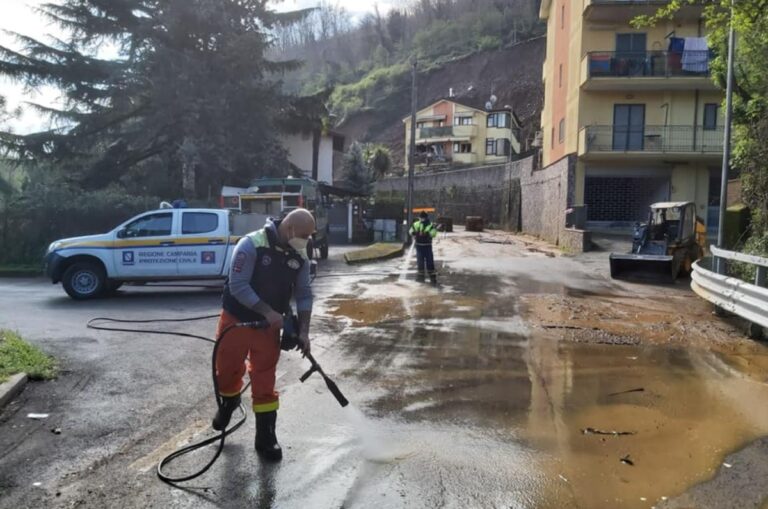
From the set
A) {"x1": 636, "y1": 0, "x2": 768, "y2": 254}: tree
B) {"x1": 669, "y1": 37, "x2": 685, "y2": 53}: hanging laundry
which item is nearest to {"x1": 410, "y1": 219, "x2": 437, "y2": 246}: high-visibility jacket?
{"x1": 636, "y1": 0, "x2": 768, "y2": 254}: tree

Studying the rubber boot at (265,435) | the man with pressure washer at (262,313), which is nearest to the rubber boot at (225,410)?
the man with pressure washer at (262,313)

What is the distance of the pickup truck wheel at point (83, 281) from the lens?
12.7 metres

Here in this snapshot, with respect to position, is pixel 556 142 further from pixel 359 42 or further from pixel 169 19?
pixel 359 42

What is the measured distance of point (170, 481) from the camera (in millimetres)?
4051

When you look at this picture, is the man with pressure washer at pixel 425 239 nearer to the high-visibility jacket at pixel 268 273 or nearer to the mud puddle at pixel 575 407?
the mud puddle at pixel 575 407

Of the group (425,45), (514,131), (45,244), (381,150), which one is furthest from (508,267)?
(425,45)

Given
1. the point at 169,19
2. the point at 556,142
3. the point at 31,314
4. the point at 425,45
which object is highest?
the point at 425,45

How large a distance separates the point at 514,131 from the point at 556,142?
1617 inches

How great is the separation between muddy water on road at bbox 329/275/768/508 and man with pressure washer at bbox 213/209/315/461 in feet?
2.84

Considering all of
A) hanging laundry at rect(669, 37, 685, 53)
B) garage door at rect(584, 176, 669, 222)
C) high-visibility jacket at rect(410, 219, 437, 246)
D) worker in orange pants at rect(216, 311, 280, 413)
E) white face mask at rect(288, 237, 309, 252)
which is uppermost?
hanging laundry at rect(669, 37, 685, 53)

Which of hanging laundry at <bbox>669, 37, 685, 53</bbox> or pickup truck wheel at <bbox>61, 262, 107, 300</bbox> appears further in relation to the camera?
hanging laundry at <bbox>669, 37, 685, 53</bbox>

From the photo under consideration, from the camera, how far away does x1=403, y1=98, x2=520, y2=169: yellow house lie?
74.2 meters

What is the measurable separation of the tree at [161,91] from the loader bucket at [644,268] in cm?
1613

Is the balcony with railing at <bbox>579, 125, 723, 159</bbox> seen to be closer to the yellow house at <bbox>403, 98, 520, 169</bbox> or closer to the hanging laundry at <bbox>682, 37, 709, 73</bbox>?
the hanging laundry at <bbox>682, 37, 709, 73</bbox>
